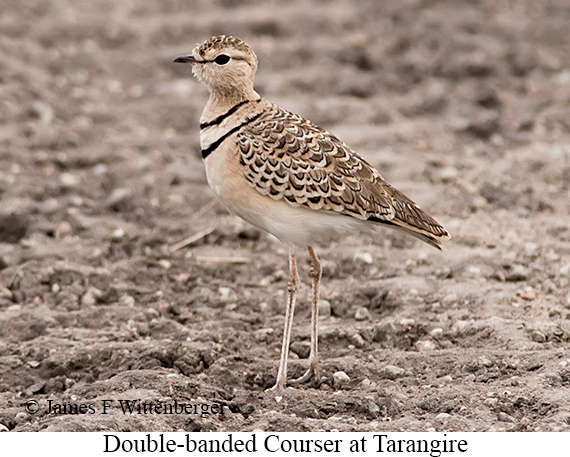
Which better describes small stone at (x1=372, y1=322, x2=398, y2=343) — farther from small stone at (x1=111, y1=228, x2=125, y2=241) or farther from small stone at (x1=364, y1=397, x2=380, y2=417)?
small stone at (x1=111, y1=228, x2=125, y2=241)

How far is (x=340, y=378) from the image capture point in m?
4.98

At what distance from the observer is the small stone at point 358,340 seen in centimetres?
538

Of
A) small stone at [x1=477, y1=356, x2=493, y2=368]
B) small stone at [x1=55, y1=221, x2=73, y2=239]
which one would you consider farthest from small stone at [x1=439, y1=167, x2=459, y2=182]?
small stone at [x1=55, y1=221, x2=73, y2=239]

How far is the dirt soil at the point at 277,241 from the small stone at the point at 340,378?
0.19 ft

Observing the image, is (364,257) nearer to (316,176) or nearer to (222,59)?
(316,176)

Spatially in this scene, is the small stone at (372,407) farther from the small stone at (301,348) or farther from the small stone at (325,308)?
the small stone at (325,308)

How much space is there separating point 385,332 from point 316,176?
3.75ft

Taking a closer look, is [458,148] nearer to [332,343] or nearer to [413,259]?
[413,259]

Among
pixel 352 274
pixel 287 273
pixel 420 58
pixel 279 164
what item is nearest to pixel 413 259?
pixel 352 274

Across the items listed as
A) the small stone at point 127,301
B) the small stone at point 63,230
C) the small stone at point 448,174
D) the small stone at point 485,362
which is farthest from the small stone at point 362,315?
the small stone at point 63,230

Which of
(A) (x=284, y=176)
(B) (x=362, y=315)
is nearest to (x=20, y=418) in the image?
(A) (x=284, y=176)

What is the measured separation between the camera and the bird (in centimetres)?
490

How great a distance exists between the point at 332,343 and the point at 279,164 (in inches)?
48.9

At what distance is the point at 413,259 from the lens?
252 inches
